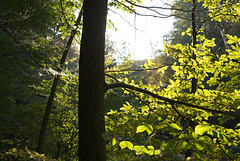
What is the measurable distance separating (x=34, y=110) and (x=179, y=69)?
5.78 meters

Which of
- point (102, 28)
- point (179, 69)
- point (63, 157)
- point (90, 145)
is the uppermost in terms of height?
point (102, 28)

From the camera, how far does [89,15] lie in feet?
6.39

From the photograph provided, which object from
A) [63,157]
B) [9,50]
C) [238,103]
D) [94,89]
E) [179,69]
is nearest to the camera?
[94,89]

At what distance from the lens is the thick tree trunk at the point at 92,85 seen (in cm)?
166

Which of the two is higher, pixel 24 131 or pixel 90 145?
pixel 90 145

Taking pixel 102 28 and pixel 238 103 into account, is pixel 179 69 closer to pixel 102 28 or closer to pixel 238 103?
pixel 238 103

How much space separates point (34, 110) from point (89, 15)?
5.72 m

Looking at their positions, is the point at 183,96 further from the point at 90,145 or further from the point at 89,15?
the point at 89,15

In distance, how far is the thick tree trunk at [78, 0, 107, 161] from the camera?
1659 mm

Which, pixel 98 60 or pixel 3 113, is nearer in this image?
pixel 98 60

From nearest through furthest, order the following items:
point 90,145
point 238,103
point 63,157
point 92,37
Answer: point 90,145, point 92,37, point 238,103, point 63,157

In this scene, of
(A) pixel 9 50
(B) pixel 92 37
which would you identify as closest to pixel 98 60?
(B) pixel 92 37

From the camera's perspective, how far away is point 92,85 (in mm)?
1771

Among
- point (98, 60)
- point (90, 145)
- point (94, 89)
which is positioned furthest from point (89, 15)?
point (90, 145)
